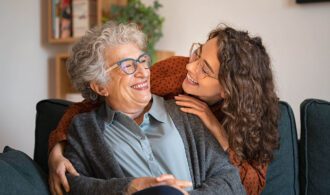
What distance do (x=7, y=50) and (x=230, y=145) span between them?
231cm

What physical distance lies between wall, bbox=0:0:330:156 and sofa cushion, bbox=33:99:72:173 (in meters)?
1.17

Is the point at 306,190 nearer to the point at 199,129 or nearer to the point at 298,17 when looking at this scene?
the point at 199,129

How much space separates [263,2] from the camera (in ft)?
8.20

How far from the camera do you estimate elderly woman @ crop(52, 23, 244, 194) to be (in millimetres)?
1413

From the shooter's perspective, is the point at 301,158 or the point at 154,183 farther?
the point at 301,158

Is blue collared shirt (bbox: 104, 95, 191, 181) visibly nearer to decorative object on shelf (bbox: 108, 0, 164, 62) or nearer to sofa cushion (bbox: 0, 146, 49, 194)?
sofa cushion (bbox: 0, 146, 49, 194)

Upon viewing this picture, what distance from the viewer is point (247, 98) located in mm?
1462

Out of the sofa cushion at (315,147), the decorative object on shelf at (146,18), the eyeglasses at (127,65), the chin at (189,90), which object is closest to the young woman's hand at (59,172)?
the eyeglasses at (127,65)

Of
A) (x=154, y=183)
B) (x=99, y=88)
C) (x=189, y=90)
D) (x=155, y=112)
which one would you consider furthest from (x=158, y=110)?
(x=154, y=183)

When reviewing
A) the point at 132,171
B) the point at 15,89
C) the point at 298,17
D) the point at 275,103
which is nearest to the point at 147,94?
the point at 132,171

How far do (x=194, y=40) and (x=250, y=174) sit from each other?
4.73 ft

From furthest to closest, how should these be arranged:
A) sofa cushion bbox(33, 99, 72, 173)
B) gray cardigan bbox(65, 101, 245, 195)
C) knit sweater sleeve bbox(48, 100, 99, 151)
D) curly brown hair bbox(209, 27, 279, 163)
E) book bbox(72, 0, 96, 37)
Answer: book bbox(72, 0, 96, 37), sofa cushion bbox(33, 99, 72, 173), knit sweater sleeve bbox(48, 100, 99, 151), curly brown hair bbox(209, 27, 279, 163), gray cardigan bbox(65, 101, 245, 195)

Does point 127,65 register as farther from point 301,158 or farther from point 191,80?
point 301,158

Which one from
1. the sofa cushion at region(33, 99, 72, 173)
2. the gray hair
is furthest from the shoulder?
the sofa cushion at region(33, 99, 72, 173)
